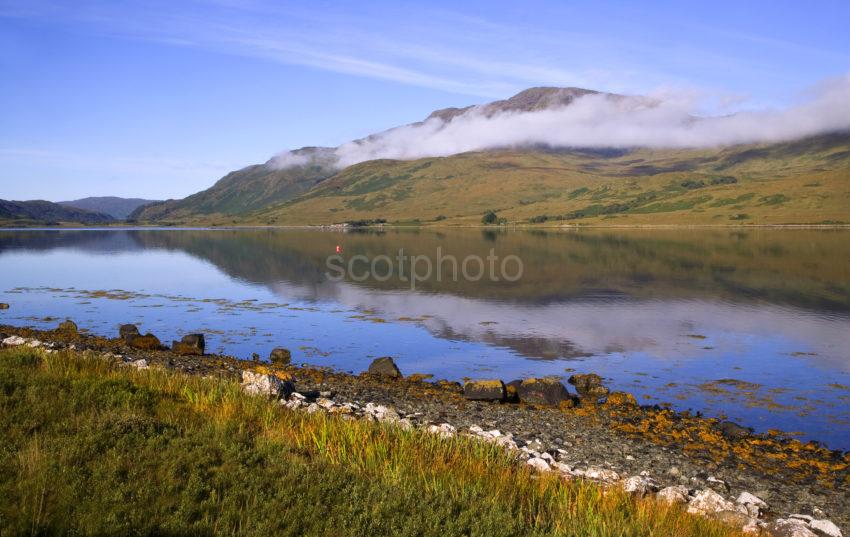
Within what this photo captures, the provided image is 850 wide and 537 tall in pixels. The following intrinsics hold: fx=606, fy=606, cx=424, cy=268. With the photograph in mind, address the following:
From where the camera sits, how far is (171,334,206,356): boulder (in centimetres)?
3278

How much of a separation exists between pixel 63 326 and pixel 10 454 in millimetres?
33014

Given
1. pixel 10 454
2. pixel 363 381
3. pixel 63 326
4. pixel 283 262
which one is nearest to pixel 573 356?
pixel 363 381

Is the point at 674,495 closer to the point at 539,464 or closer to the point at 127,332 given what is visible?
the point at 539,464

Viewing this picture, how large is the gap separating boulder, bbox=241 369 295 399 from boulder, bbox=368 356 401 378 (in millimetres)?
8012

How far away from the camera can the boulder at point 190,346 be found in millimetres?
32781

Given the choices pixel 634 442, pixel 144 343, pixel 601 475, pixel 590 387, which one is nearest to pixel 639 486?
pixel 601 475

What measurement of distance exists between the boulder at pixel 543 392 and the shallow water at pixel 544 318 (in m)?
3.84

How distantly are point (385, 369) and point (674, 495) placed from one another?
16.9m

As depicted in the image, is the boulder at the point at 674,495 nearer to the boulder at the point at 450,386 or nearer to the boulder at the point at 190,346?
the boulder at the point at 450,386

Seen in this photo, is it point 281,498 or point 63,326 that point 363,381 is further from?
point 63,326

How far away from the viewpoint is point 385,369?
29.0 metres

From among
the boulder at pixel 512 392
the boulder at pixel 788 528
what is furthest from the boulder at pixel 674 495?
the boulder at pixel 512 392

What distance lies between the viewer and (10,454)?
10.4m

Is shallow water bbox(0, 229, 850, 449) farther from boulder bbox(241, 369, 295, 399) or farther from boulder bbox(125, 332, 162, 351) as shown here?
boulder bbox(241, 369, 295, 399)
